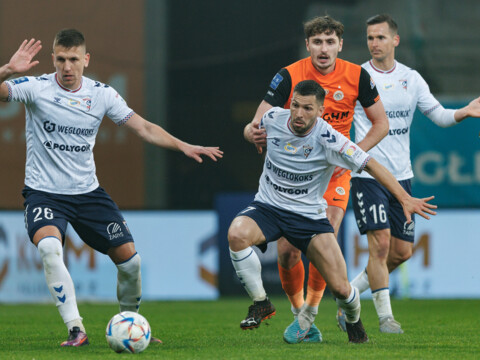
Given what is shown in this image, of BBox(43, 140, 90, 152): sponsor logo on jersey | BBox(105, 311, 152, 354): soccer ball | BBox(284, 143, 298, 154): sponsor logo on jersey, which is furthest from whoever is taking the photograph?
BBox(43, 140, 90, 152): sponsor logo on jersey

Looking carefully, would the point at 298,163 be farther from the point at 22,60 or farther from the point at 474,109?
the point at 22,60

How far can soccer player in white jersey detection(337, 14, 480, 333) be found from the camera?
848 centimetres

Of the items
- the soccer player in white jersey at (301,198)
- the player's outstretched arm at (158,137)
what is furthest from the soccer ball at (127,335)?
the player's outstretched arm at (158,137)

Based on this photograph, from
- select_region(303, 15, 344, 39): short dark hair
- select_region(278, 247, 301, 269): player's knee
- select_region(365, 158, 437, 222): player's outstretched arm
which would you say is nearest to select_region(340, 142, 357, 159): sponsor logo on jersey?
select_region(365, 158, 437, 222): player's outstretched arm

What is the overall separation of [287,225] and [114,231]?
1.36 metres

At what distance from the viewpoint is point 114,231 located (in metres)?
7.45

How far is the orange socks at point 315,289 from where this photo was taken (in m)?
7.61

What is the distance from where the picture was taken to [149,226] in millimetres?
14148

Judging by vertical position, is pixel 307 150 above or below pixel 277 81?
below

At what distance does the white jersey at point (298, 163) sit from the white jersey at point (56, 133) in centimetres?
138

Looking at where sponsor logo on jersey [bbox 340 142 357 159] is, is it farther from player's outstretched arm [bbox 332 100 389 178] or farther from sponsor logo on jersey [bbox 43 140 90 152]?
sponsor logo on jersey [bbox 43 140 90 152]

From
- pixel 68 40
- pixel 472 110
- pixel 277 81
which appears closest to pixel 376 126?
pixel 277 81

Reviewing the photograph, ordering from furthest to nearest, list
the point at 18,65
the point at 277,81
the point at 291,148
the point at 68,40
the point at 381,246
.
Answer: the point at 381,246 < the point at 277,81 < the point at 68,40 < the point at 291,148 < the point at 18,65

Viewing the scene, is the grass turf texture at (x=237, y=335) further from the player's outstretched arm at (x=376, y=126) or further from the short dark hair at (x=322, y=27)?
the short dark hair at (x=322, y=27)
